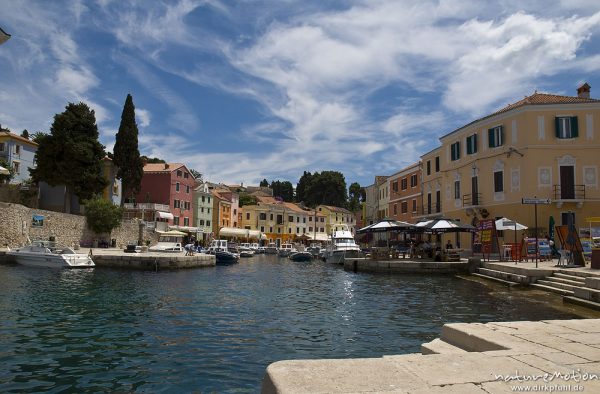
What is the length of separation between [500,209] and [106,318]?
28.3m

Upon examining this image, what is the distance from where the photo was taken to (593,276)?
16500mm

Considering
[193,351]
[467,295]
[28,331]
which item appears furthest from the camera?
[467,295]

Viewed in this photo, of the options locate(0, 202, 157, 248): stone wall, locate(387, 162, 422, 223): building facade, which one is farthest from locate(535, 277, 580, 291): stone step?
locate(0, 202, 157, 248): stone wall

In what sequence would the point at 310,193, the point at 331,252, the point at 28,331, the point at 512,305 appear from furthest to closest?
1. the point at 310,193
2. the point at 331,252
3. the point at 512,305
4. the point at 28,331

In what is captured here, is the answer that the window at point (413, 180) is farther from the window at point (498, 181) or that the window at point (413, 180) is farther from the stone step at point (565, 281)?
the stone step at point (565, 281)

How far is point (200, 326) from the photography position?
41.2 ft

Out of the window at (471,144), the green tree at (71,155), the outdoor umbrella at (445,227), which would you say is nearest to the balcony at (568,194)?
the outdoor umbrella at (445,227)

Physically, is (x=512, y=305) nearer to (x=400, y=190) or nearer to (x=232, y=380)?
(x=232, y=380)

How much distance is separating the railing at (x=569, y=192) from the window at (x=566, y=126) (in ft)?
11.6

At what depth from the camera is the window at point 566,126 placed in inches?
1228

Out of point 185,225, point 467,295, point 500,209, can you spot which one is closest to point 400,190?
point 500,209

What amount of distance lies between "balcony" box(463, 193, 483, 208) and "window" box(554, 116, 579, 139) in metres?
7.13

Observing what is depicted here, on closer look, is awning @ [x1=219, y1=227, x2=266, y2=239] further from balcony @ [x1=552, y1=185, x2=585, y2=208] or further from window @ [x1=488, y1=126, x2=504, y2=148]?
balcony @ [x1=552, y1=185, x2=585, y2=208]

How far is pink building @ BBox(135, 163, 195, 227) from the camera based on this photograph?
64688 millimetres
